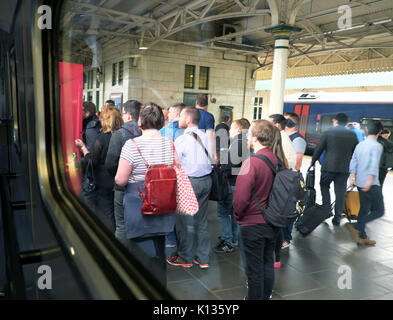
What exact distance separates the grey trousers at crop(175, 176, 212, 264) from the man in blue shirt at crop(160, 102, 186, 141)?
52 cm

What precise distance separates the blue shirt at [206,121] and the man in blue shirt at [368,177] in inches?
59.2

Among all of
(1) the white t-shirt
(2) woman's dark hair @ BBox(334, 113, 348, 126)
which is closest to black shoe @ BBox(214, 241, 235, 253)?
(1) the white t-shirt

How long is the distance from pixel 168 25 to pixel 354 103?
838 cm

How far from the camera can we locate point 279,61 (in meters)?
5.59

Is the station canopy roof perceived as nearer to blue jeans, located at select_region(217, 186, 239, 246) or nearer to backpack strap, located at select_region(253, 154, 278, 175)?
backpack strap, located at select_region(253, 154, 278, 175)

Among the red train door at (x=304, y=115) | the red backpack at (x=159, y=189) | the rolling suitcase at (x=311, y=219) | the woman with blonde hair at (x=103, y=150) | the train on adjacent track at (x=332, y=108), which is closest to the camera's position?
the red backpack at (x=159, y=189)

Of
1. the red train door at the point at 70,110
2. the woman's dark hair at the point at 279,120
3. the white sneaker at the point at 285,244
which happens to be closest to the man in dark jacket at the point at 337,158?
the woman's dark hair at the point at 279,120

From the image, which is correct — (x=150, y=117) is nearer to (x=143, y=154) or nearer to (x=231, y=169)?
(x=143, y=154)

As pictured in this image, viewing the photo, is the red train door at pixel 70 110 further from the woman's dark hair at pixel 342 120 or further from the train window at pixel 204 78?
the woman's dark hair at pixel 342 120

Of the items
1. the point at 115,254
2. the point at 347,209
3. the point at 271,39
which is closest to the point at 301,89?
the point at 271,39

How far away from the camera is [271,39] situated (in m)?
5.73

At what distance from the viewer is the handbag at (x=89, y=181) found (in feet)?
6.77

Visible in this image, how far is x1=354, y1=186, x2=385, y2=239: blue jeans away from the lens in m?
3.26
